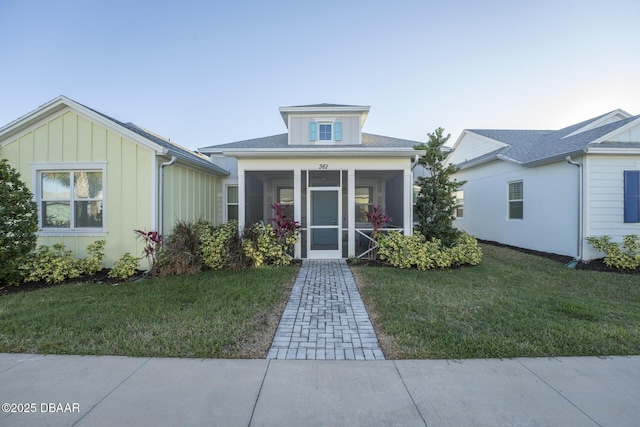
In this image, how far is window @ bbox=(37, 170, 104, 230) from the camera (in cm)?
745

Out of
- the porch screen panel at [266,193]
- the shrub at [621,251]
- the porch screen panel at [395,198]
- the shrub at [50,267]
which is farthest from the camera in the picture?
the porch screen panel at [266,193]

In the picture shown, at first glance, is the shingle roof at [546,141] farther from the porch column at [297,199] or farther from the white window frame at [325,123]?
the porch column at [297,199]

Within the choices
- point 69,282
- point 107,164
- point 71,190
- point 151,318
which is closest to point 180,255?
point 69,282

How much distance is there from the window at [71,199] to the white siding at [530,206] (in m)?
13.2

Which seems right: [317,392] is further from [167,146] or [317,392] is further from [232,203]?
[232,203]

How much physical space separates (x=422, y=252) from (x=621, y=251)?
548 centimetres

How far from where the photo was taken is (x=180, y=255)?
7004 millimetres

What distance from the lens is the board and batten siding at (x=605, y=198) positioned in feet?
26.9

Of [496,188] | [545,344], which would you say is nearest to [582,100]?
[496,188]

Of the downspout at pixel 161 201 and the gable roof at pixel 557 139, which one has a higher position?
the gable roof at pixel 557 139

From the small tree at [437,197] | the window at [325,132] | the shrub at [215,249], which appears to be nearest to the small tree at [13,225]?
the shrub at [215,249]

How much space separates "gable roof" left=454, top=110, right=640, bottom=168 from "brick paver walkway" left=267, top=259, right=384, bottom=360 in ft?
26.0

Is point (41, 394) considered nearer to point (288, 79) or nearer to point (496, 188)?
point (288, 79)

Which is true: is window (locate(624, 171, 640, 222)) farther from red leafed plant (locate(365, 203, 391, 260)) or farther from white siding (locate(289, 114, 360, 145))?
white siding (locate(289, 114, 360, 145))
